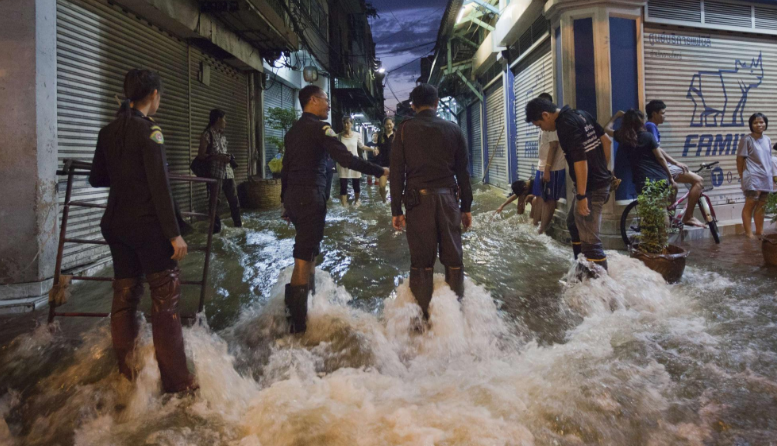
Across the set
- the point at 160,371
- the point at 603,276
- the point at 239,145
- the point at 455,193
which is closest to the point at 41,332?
the point at 160,371

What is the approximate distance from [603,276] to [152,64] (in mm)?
7736

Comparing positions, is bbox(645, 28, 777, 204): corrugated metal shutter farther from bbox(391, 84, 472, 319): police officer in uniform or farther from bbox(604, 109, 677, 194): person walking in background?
bbox(391, 84, 472, 319): police officer in uniform

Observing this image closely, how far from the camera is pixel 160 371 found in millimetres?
2816

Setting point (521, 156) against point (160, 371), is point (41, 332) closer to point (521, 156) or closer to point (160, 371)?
point (160, 371)

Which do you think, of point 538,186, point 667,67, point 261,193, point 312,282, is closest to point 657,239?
point 538,186

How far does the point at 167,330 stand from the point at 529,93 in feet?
30.8

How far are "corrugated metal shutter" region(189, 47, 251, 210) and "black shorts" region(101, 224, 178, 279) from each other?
23.2 feet

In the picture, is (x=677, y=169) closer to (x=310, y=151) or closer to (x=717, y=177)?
(x=717, y=177)

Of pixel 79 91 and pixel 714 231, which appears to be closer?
pixel 79 91

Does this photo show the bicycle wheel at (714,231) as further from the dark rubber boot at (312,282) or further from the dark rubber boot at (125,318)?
the dark rubber boot at (125,318)

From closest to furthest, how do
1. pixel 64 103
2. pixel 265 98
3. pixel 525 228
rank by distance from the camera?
1. pixel 64 103
2. pixel 525 228
3. pixel 265 98

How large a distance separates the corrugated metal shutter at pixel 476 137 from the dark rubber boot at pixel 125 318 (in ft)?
53.9

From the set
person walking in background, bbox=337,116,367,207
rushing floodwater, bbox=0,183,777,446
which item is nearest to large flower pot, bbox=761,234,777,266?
rushing floodwater, bbox=0,183,777,446

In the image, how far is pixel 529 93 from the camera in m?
10.2
